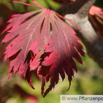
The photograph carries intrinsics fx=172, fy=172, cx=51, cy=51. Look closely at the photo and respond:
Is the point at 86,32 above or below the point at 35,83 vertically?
above

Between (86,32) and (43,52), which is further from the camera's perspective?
(86,32)

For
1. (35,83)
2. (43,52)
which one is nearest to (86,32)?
(43,52)

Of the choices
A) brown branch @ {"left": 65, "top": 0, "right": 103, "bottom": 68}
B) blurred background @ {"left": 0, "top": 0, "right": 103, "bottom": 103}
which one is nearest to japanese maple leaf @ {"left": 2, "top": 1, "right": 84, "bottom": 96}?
brown branch @ {"left": 65, "top": 0, "right": 103, "bottom": 68}

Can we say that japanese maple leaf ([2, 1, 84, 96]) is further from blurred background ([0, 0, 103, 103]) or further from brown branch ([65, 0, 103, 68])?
blurred background ([0, 0, 103, 103])

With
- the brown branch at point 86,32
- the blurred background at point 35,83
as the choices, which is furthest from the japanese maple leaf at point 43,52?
the blurred background at point 35,83

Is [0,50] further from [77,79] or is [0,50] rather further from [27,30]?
[77,79]

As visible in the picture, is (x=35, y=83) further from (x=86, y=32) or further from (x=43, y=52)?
(x=43, y=52)

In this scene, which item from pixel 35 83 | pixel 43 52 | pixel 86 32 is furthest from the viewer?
pixel 35 83

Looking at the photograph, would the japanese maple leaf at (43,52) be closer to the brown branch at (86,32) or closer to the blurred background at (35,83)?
the brown branch at (86,32)

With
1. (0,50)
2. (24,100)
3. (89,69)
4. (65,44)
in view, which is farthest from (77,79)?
(65,44)
